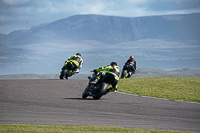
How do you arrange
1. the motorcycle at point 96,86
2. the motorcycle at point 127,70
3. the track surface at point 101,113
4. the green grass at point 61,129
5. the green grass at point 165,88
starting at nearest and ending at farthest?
the green grass at point 61,129
the track surface at point 101,113
the motorcycle at point 96,86
the green grass at point 165,88
the motorcycle at point 127,70

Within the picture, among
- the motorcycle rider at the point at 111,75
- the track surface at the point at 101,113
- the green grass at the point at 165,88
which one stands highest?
the motorcycle rider at the point at 111,75

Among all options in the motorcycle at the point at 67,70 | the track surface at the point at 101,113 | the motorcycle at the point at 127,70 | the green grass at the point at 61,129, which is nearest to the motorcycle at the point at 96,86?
the track surface at the point at 101,113

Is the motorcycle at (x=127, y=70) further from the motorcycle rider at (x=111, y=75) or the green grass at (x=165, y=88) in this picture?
the motorcycle rider at (x=111, y=75)

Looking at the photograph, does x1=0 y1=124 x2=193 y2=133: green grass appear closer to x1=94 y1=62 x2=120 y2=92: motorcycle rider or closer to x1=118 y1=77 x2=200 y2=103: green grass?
x1=94 y1=62 x2=120 y2=92: motorcycle rider

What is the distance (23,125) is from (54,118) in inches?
67.0

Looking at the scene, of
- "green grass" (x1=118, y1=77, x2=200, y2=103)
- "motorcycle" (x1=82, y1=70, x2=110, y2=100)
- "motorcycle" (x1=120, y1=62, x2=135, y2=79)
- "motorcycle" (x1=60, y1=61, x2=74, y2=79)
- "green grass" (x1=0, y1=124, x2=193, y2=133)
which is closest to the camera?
"green grass" (x1=0, y1=124, x2=193, y2=133)

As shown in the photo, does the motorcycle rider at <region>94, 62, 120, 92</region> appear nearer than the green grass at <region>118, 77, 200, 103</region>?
Yes

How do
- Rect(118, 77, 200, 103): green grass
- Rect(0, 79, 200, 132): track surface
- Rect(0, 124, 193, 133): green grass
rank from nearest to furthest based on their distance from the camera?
1. Rect(0, 124, 193, 133): green grass
2. Rect(0, 79, 200, 132): track surface
3. Rect(118, 77, 200, 103): green grass

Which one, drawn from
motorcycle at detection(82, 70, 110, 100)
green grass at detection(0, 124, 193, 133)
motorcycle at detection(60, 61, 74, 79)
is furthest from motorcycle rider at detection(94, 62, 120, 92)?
motorcycle at detection(60, 61, 74, 79)

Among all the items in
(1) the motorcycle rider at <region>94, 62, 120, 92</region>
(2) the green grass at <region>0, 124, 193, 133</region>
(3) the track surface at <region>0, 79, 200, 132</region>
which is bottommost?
(2) the green grass at <region>0, 124, 193, 133</region>

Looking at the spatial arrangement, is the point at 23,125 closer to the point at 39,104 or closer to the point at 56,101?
the point at 39,104

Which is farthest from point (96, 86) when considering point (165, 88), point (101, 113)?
point (165, 88)

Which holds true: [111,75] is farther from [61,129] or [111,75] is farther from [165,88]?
[165,88]

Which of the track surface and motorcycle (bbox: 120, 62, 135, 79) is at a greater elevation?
motorcycle (bbox: 120, 62, 135, 79)
